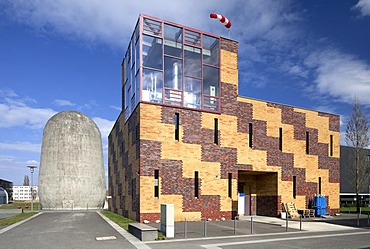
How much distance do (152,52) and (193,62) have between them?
118 inches

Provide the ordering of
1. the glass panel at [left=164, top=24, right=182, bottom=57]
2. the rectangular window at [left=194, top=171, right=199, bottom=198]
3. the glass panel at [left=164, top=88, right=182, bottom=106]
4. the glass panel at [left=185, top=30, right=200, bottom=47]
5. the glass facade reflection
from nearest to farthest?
the glass facade reflection, the glass panel at [left=164, top=88, right=182, bottom=106], the rectangular window at [left=194, top=171, right=199, bottom=198], the glass panel at [left=164, top=24, right=182, bottom=57], the glass panel at [left=185, top=30, right=200, bottom=47]

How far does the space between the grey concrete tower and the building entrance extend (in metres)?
32.6

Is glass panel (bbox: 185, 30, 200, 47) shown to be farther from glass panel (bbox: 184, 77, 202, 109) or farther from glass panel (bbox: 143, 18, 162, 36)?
glass panel (bbox: 184, 77, 202, 109)

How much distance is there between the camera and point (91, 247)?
12.7 m

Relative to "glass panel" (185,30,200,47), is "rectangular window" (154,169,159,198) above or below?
below

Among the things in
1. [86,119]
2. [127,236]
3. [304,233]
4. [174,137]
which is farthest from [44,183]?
[304,233]

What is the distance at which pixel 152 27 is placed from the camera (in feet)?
72.8

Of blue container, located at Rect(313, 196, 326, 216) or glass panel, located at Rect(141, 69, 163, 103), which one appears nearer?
glass panel, located at Rect(141, 69, 163, 103)

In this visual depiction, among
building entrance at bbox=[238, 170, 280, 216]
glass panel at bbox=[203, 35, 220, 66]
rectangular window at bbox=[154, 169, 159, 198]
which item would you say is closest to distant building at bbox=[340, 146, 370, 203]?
building entrance at bbox=[238, 170, 280, 216]

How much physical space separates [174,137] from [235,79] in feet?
21.7

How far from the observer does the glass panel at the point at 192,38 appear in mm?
23172

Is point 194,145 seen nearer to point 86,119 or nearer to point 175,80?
point 175,80

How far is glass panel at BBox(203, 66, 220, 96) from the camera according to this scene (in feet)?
77.1

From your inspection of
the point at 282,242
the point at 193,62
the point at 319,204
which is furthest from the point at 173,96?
the point at 319,204
